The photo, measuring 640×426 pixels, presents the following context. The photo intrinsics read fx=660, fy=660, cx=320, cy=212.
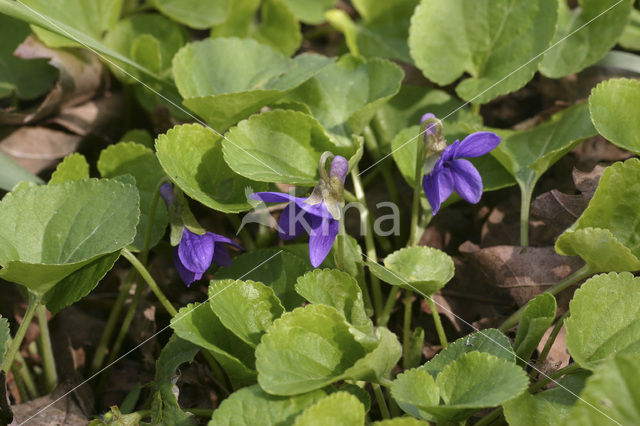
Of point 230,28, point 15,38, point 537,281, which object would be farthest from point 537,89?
point 15,38

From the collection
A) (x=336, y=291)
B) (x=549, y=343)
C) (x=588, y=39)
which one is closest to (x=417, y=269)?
(x=336, y=291)

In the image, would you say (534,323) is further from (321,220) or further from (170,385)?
(170,385)

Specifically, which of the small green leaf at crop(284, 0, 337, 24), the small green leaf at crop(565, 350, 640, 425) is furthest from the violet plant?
the small green leaf at crop(284, 0, 337, 24)

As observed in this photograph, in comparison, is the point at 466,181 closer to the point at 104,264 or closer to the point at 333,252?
the point at 333,252

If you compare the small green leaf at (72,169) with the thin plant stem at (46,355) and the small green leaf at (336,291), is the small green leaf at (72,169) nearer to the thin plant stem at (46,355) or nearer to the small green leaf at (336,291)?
the thin plant stem at (46,355)

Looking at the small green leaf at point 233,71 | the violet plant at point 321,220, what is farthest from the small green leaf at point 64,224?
the small green leaf at point 233,71
